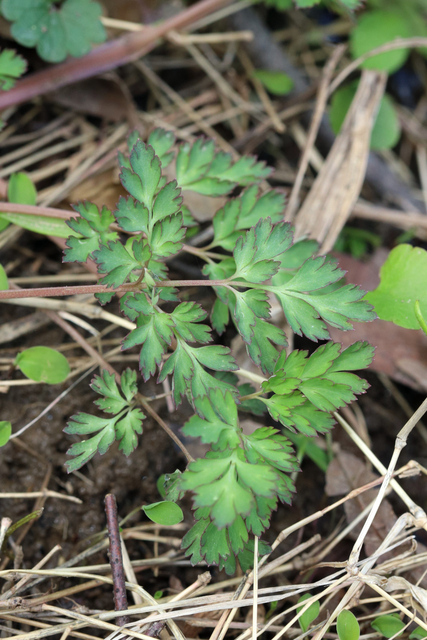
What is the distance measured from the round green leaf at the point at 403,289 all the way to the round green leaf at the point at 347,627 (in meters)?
0.93

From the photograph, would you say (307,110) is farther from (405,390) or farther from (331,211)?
(405,390)

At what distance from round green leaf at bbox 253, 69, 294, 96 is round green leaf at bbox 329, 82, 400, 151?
25 centimetres

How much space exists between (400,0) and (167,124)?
5.56 feet

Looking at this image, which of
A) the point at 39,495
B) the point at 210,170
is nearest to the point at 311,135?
the point at 210,170

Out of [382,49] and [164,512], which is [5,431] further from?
[382,49]

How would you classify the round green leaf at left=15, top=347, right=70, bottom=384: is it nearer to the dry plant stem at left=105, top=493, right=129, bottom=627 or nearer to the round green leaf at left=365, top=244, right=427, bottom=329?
the dry plant stem at left=105, top=493, right=129, bottom=627

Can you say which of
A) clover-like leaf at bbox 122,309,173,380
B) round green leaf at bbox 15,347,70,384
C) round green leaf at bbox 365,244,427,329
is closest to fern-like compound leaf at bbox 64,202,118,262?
clover-like leaf at bbox 122,309,173,380

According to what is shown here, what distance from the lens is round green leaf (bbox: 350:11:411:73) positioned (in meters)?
2.77

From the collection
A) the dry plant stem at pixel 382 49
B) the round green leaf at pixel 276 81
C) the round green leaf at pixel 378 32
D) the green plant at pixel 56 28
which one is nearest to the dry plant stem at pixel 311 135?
the dry plant stem at pixel 382 49

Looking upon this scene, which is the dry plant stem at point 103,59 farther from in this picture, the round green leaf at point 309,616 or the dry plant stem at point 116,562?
the round green leaf at point 309,616

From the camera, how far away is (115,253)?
150cm

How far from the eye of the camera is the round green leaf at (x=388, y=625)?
155 cm

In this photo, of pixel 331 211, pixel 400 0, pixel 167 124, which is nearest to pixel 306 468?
pixel 331 211

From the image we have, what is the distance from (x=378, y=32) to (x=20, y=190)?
219 centimetres
